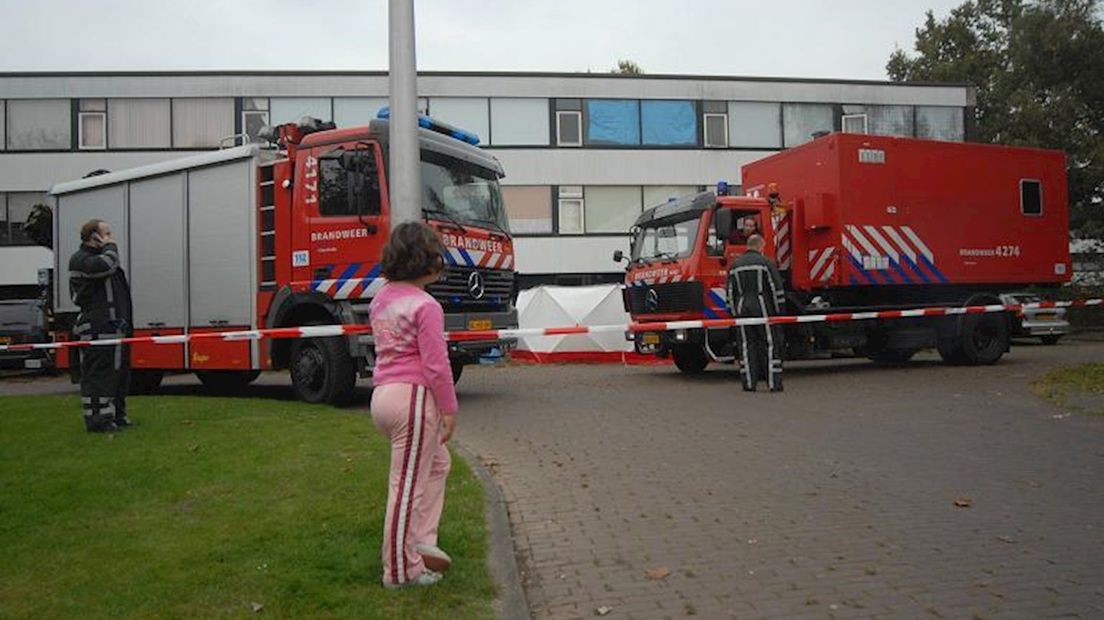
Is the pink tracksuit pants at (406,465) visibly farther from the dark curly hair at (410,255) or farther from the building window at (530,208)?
the building window at (530,208)

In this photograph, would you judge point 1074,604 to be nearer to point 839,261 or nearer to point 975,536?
point 975,536

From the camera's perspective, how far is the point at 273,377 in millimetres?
16500

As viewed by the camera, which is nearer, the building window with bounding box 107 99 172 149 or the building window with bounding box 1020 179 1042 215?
the building window with bounding box 1020 179 1042 215

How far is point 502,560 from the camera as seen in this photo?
4230 mm

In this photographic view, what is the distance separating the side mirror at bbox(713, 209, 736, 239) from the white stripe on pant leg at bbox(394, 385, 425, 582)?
972 cm

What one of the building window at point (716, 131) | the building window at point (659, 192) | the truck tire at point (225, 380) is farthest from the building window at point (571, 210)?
the truck tire at point (225, 380)

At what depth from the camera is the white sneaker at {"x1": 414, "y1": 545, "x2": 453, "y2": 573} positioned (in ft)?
12.5

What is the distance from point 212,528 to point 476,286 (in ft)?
20.2

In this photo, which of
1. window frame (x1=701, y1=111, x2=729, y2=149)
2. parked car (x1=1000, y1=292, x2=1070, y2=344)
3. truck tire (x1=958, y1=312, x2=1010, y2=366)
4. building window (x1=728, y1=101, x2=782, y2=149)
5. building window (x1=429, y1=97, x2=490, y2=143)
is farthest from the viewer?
building window (x1=728, y1=101, x2=782, y2=149)

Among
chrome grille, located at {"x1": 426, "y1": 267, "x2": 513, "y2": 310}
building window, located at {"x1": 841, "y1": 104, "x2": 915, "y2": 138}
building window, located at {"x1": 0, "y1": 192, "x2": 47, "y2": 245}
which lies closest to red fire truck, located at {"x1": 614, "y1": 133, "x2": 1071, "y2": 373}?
chrome grille, located at {"x1": 426, "y1": 267, "x2": 513, "y2": 310}

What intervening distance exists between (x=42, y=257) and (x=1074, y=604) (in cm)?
2988

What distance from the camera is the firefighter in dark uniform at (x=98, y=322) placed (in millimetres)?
7629

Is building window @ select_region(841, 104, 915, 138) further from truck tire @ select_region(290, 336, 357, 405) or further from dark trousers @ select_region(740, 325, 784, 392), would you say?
truck tire @ select_region(290, 336, 357, 405)

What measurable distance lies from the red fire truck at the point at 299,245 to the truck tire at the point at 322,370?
0.02 meters
